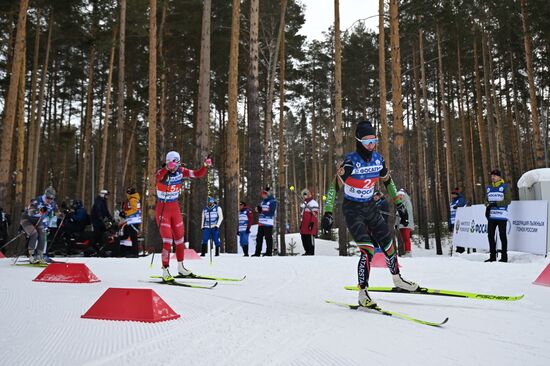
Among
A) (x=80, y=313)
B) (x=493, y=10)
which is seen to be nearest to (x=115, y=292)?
(x=80, y=313)

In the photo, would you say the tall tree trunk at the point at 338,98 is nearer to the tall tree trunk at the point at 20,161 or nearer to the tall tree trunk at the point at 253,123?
the tall tree trunk at the point at 253,123

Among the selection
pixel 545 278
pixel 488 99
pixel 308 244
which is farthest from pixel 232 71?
pixel 488 99

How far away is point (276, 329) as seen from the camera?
148 inches

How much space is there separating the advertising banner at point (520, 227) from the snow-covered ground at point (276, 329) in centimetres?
385

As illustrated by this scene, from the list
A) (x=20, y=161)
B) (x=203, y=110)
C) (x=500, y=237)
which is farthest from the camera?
(x=20, y=161)

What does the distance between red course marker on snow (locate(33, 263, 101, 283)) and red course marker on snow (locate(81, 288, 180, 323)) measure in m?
3.11

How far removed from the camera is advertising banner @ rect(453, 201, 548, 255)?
10.0 meters

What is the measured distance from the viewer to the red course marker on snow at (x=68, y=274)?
22.7 feet

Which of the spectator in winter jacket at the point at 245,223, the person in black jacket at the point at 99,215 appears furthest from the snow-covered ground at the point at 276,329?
the spectator in winter jacket at the point at 245,223

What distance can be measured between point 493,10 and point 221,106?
17377 millimetres

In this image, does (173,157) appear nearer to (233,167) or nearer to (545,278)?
(545,278)

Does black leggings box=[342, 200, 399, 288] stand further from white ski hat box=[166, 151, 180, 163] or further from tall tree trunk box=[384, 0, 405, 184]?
tall tree trunk box=[384, 0, 405, 184]

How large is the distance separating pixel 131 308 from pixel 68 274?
358 centimetres

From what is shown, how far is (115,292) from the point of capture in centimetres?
418
